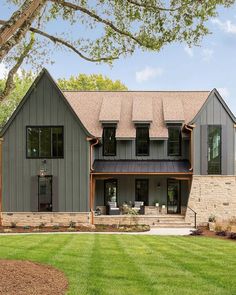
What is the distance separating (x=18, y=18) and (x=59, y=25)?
9.34ft

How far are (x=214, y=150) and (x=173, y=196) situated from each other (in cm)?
397

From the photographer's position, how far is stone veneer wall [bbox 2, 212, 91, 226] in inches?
980

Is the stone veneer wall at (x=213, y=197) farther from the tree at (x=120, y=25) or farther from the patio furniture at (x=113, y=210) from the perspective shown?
the tree at (x=120, y=25)

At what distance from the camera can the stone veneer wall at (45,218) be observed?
2489 centimetres

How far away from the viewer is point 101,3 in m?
11.9

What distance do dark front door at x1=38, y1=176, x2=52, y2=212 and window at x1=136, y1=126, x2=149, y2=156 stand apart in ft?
20.5

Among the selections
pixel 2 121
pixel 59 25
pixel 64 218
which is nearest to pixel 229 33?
pixel 64 218

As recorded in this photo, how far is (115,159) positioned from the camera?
28484 millimetres

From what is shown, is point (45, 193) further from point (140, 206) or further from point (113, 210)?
point (140, 206)

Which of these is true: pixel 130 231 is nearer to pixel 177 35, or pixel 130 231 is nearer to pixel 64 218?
pixel 64 218

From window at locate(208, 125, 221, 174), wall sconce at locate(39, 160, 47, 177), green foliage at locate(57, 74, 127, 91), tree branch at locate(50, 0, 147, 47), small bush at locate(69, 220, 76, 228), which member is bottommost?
A: small bush at locate(69, 220, 76, 228)

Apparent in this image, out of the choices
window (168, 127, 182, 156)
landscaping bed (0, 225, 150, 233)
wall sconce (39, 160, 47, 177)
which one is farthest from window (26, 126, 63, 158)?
window (168, 127, 182, 156)

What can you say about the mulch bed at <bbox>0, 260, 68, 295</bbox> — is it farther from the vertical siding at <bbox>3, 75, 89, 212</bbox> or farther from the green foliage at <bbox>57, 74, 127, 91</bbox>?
the green foliage at <bbox>57, 74, 127, 91</bbox>

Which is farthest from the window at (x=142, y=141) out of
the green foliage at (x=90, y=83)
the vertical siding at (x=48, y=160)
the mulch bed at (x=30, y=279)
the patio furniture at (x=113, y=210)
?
the green foliage at (x=90, y=83)
